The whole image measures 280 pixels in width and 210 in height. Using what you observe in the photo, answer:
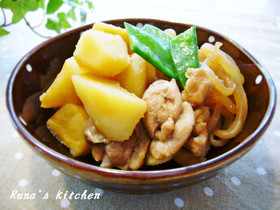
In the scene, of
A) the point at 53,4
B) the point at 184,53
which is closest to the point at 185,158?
the point at 184,53

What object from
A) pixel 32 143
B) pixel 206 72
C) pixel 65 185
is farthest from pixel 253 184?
pixel 32 143

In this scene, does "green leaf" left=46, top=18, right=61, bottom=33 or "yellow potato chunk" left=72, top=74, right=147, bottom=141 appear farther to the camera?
"green leaf" left=46, top=18, right=61, bottom=33

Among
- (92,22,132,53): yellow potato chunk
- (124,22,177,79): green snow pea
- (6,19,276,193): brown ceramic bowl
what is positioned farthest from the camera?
(92,22,132,53): yellow potato chunk

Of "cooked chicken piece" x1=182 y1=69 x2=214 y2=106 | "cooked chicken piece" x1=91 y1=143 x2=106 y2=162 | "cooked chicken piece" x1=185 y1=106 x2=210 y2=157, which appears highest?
"cooked chicken piece" x1=182 y1=69 x2=214 y2=106

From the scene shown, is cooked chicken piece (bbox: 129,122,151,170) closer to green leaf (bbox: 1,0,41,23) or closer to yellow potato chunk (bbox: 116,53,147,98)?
yellow potato chunk (bbox: 116,53,147,98)

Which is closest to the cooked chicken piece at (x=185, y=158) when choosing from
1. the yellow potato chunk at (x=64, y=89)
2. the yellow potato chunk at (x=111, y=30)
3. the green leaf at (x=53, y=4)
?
the yellow potato chunk at (x=64, y=89)

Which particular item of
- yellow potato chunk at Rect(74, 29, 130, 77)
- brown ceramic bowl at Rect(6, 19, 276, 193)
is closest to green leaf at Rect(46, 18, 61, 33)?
brown ceramic bowl at Rect(6, 19, 276, 193)

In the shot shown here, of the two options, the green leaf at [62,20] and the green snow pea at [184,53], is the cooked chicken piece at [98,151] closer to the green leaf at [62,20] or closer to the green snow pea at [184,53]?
the green snow pea at [184,53]
